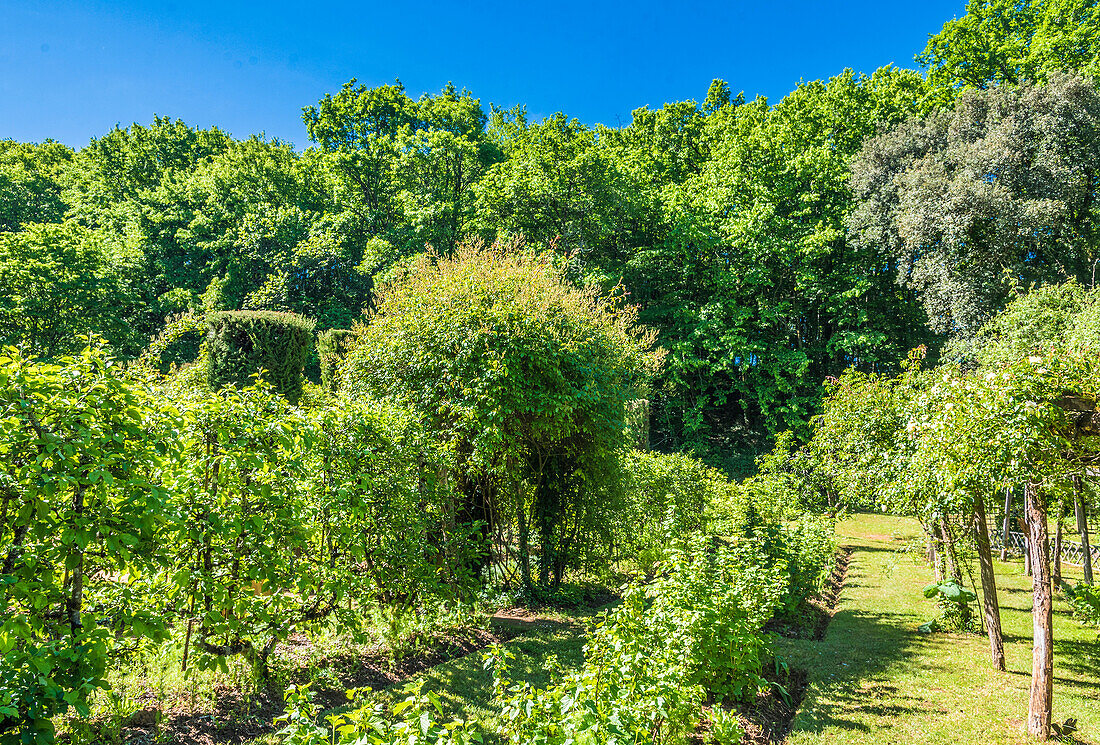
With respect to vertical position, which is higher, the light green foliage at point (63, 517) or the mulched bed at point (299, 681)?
the light green foliage at point (63, 517)

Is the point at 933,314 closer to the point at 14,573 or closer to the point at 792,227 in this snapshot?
the point at 792,227

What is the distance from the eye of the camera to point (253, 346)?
16.6 metres

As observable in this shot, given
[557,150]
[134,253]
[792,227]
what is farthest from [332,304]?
[792,227]

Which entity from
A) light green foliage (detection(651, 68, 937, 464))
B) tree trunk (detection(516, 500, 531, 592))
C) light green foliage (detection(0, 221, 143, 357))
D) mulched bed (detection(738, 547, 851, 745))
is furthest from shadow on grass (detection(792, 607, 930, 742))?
light green foliage (detection(0, 221, 143, 357))

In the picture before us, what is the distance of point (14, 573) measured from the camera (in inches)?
105

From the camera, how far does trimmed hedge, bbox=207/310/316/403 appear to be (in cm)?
1636

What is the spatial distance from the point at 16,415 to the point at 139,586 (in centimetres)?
158

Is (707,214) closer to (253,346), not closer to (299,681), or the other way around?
(253,346)

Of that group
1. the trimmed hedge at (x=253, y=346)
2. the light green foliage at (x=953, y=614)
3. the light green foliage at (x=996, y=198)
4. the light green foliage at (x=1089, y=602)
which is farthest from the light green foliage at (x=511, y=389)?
the light green foliage at (x=996, y=198)

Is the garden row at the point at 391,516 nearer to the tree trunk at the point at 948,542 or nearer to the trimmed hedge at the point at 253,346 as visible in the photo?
the tree trunk at the point at 948,542

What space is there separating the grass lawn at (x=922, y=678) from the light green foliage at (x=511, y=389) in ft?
11.2

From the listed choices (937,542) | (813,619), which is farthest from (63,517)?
(937,542)

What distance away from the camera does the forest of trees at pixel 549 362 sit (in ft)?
10.8

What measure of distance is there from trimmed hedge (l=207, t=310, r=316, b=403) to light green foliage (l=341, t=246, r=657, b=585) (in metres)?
9.56
